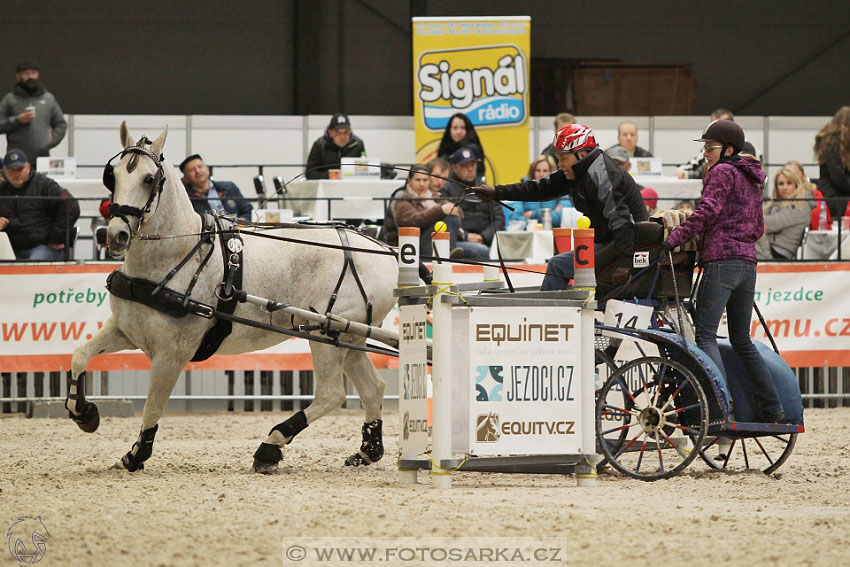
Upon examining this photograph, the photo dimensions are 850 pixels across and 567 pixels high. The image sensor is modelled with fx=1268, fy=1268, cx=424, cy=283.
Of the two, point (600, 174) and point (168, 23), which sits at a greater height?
point (168, 23)

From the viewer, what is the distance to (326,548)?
18.0ft

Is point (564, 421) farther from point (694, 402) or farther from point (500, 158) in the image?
point (500, 158)

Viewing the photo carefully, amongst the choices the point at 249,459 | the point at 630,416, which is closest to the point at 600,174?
the point at 630,416

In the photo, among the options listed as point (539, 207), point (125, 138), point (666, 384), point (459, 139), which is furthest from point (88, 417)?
point (459, 139)

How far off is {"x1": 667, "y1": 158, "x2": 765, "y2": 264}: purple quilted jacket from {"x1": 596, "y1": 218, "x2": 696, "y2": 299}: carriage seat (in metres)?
0.15

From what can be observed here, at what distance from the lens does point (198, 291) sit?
8.36 meters

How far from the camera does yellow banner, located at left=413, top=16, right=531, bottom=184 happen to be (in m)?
16.8

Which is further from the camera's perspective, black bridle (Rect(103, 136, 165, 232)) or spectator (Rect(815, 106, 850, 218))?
spectator (Rect(815, 106, 850, 218))

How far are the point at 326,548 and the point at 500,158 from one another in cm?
1169

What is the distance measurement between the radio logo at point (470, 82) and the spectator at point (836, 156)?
397 cm

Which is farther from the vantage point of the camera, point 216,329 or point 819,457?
point 819,457

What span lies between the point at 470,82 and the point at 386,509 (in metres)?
11.1

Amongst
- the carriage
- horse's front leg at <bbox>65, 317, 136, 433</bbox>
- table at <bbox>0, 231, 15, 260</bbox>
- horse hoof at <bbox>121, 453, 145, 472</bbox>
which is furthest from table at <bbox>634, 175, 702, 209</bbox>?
horse hoof at <bbox>121, 453, 145, 472</bbox>

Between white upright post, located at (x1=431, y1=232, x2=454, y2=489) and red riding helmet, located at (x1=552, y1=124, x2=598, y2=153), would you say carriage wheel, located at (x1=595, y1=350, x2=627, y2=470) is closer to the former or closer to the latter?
white upright post, located at (x1=431, y1=232, x2=454, y2=489)
